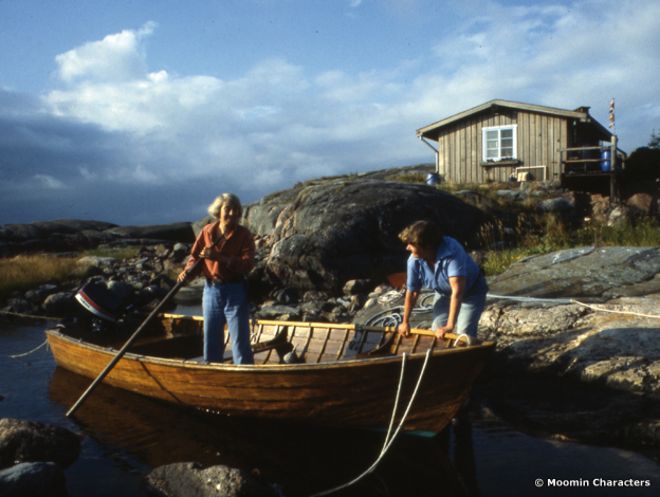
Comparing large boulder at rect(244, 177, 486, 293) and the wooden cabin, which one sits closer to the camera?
large boulder at rect(244, 177, 486, 293)

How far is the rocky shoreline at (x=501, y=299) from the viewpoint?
600cm

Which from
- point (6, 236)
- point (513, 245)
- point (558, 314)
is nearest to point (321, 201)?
point (513, 245)

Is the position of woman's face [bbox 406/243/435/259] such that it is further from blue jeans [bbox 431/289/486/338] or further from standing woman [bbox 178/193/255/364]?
standing woman [bbox 178/193/255/364]

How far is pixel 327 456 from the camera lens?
5.79 metres

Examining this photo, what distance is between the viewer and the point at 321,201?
17234 millimetres

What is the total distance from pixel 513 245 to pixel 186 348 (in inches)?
394

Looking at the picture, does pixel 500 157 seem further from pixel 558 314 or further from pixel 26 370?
pixel 26 370

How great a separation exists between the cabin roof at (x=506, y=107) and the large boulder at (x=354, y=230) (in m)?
8.44

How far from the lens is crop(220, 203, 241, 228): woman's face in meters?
6.37

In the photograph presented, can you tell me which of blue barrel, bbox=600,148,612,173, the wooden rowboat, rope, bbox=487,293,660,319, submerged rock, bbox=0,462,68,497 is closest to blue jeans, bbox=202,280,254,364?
the wooden rowboat

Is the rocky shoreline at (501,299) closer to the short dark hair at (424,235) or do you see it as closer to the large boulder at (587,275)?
the large boulder at (587,275)

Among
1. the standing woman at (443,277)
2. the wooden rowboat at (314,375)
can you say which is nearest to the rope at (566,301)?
the wooden rowboat at (314,375)

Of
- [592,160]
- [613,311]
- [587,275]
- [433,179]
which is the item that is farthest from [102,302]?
[592,160]

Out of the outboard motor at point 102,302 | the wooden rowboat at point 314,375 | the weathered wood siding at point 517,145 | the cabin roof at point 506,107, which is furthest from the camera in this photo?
the weathered wood siding at point 517,145
